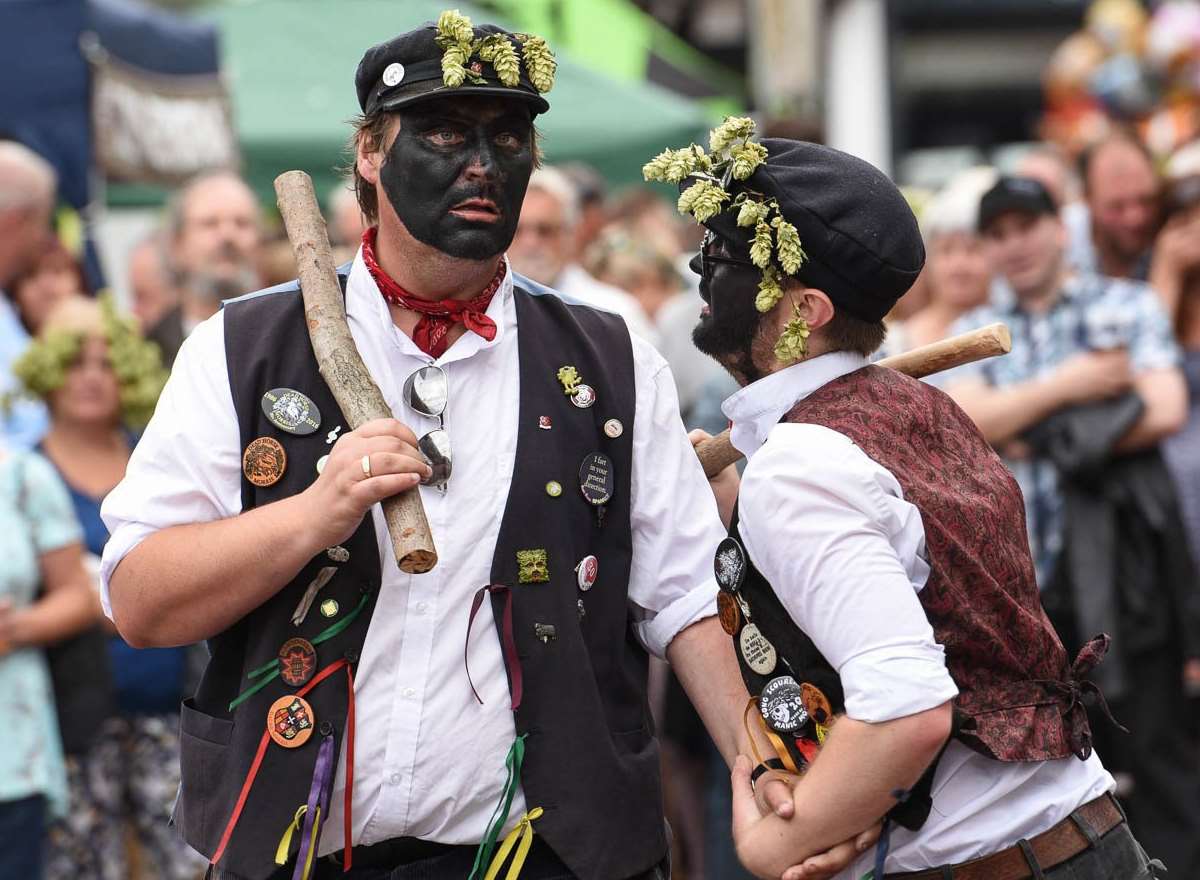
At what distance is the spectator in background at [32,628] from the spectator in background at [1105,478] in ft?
9.32

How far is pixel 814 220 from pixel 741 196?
148 millimetres

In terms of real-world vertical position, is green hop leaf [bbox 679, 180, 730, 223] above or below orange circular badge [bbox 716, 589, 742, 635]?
above

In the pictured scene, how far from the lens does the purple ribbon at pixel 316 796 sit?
2.87 m

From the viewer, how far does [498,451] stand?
120 inches

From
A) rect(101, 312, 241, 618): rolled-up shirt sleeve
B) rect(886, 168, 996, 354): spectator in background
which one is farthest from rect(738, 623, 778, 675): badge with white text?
rect(886, 168, 996, 354): spectator in background

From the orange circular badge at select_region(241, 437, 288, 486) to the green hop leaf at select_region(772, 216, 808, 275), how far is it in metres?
0.91

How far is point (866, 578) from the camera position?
2590 millimetres

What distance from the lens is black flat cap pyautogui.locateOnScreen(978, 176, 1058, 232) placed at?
548 centimetres

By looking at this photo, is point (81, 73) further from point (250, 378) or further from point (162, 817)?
point (250, 378)

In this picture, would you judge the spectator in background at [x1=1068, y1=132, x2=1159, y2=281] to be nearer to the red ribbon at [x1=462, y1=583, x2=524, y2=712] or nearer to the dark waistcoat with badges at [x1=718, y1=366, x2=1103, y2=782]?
the dark waistcoat with badges at [x1=718, y1=366, x2=1103, y2=782]

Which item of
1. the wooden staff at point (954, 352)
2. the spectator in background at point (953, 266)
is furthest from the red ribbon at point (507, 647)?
the spectator in background at point (953, 266)

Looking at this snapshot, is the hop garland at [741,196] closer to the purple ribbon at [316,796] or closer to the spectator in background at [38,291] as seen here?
the purple ribbon at [316,796]

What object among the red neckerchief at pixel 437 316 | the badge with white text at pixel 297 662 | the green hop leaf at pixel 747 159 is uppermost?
the green hop leaf at pixel 747 159

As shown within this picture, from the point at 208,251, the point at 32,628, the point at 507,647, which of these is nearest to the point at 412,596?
the point at 507,647
